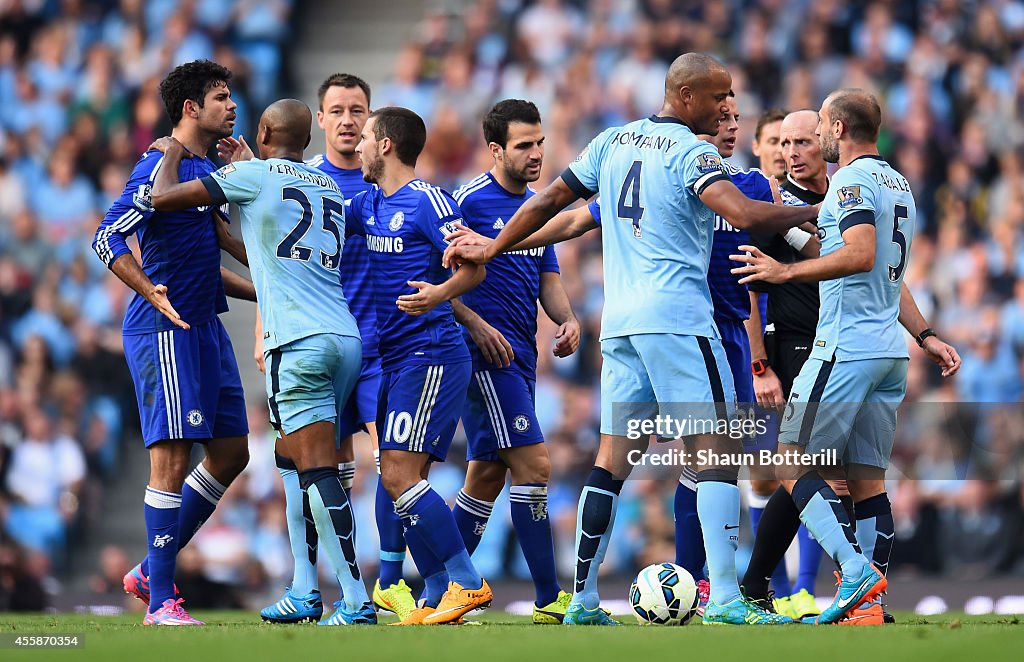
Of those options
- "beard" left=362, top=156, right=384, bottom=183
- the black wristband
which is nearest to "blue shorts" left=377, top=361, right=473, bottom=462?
"beard" left=362, top=156, right=384, bottom=183

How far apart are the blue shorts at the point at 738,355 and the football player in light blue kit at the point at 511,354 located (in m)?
0.79

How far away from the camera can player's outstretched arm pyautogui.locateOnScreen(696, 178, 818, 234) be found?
6.32 metres

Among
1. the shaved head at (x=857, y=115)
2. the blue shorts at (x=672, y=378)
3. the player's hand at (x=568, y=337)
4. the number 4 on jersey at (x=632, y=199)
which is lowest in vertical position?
the blue shorts at (x=672, y=378)

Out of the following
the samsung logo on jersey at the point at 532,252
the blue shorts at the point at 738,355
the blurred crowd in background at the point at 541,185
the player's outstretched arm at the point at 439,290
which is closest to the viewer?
the player's outstretched arm at the point at 439,290

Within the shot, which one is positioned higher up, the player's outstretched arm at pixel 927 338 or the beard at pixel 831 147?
the beard at pixel 831 147

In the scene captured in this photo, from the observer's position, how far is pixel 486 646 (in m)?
5.57

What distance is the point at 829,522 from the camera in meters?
6.57

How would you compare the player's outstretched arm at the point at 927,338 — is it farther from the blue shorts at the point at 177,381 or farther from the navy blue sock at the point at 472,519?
the blue shorts at the point at 177,381

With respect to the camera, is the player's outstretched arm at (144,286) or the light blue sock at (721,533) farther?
the player's outstretched arm at (144,286)

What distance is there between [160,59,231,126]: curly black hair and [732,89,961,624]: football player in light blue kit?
3.02 m

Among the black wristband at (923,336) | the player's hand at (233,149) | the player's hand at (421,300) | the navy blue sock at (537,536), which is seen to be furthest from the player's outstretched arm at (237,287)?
the black wristband at (923,336)

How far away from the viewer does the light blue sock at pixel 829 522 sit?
6.51 metres

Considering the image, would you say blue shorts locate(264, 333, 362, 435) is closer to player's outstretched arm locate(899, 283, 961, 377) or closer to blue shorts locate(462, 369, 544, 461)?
blue shorts locate(462, 369, 544, 461)

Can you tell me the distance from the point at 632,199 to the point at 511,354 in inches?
55.1
